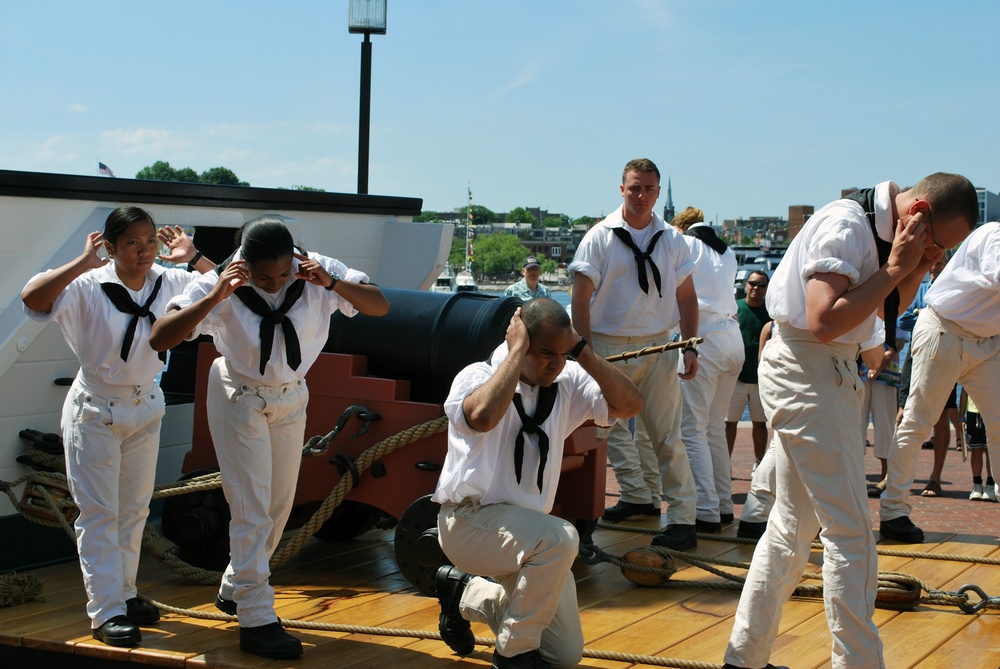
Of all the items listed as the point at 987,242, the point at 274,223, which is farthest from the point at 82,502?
the point at 987,242

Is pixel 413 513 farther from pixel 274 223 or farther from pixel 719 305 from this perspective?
pixel 719 305

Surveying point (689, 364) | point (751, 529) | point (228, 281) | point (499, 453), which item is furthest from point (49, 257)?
point (751, 529)

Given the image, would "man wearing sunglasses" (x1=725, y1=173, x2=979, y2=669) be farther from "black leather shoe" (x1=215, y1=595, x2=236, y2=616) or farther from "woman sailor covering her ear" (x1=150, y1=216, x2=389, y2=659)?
"black leather shoe" (x1=215, y1=595, x2=236, y2=616)

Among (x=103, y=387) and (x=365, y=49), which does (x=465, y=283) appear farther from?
(x=103, y=387)

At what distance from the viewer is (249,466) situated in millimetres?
4453

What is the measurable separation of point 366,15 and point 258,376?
528 cm

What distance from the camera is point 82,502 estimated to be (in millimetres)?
4629

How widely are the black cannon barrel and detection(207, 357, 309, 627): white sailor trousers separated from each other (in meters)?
1.12

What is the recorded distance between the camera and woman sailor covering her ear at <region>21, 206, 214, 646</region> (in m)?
4.61

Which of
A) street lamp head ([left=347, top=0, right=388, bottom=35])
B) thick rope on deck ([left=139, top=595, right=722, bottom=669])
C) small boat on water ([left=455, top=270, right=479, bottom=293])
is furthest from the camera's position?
small boat on water ([left=455, top=270, right=479, bottom=293])

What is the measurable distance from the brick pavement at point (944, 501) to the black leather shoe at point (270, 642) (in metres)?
3.54

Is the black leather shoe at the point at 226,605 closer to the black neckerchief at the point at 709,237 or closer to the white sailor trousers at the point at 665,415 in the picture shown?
the white sailor trousers at the point at 665,415

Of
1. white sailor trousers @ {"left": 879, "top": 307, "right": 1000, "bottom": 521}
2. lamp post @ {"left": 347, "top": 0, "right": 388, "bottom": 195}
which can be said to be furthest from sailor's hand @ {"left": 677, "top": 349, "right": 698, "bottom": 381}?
lamp post @ {"left": 347, "top": 0, "right": 388, "bottom": 195}

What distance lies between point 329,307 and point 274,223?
49 cm
